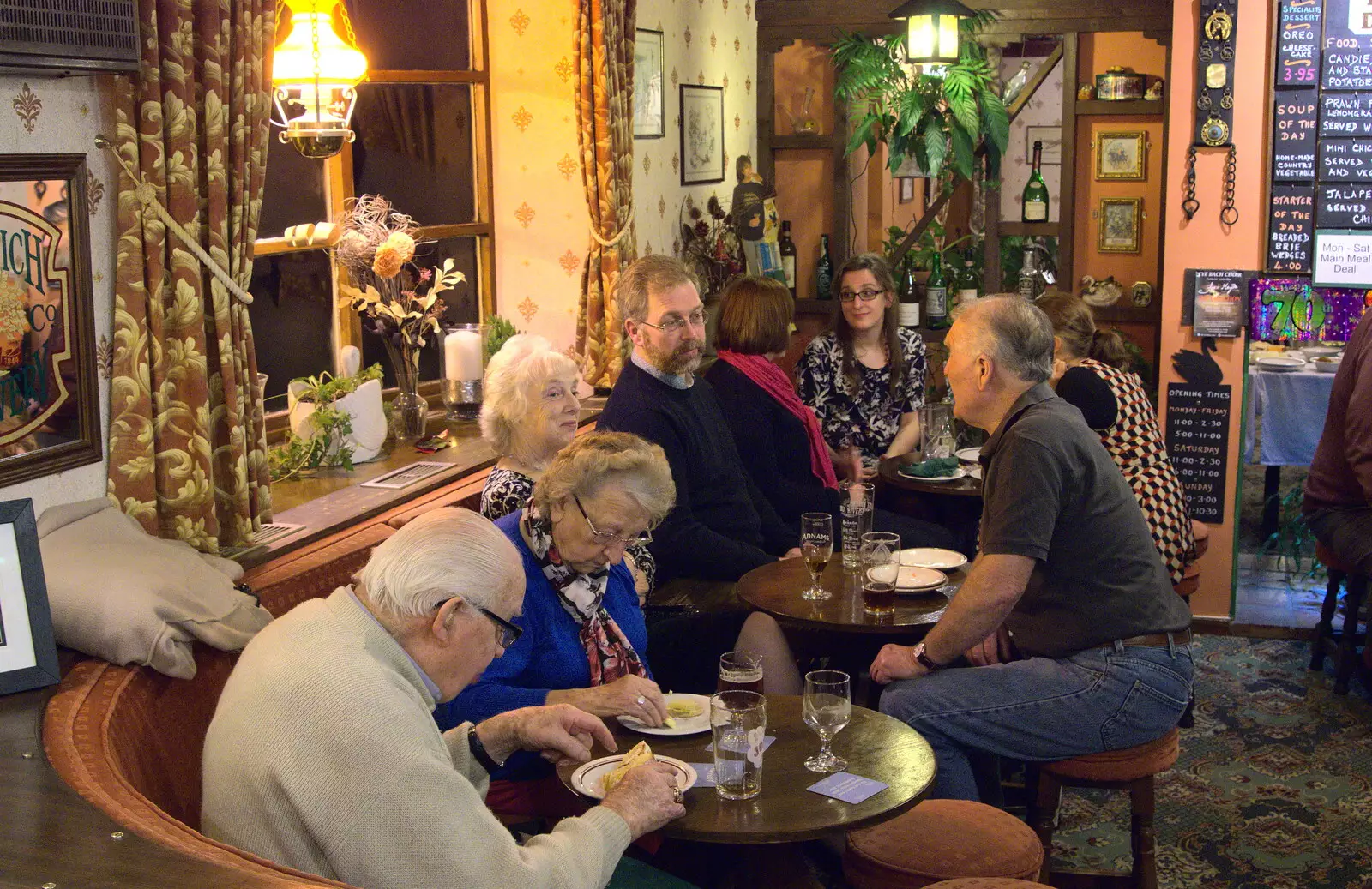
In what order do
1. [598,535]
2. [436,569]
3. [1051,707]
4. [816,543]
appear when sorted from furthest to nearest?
1. [816,543]
2. [1051,707]
3. [598,535]
4. [436,569]

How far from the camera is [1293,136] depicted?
5.35 m

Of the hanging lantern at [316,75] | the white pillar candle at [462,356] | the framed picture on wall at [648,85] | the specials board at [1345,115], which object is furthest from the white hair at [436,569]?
the specials board at [1345,115]

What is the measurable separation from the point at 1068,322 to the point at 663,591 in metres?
1.58

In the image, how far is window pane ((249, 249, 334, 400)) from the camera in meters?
4.30

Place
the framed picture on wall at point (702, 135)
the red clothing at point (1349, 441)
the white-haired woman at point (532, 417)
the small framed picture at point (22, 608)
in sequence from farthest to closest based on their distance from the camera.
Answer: the framed picture on wall at point (702, 135) < the red clothing at point (1349, 441) < the white-haired woman at point (532, 417) < the small framed picture at point (22, 608)

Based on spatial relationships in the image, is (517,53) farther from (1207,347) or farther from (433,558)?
(433,558)

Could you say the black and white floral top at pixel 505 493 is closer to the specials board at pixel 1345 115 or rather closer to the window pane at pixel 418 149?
the window pane at pixel 418 149

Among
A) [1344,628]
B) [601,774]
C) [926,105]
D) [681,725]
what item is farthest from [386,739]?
[926,105]

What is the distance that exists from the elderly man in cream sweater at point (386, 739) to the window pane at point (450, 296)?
3.03m

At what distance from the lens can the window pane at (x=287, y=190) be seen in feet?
14.4

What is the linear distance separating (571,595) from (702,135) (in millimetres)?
4166

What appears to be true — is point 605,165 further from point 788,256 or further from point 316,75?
point 788,256

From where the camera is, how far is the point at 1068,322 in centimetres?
445

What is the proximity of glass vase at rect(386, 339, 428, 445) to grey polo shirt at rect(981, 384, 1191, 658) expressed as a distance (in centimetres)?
213
